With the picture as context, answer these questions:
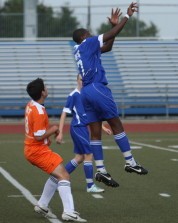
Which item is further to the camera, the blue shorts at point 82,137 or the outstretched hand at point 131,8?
the blue shorts at point 82,137

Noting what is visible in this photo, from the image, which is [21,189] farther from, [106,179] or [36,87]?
[36,87]

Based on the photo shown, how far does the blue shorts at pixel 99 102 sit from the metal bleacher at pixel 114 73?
20.9 meters

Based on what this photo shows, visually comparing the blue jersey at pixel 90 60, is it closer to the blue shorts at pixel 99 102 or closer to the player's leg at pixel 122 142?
the blue shorts at pixel 99 102

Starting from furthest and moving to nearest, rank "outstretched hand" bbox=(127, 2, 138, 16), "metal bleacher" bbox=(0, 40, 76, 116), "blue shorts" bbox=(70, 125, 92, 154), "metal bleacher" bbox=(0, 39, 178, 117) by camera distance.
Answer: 1. "metal bleacher" bbox=(0, 40, 76, 116)
2. "metal bleacher" bbox=(0, 39, 178, 117)
3. "blue shorts" bbox=(70, 125, 92, 154)
4. "outstretched hand" bbox=(127, 2, 138, 16)

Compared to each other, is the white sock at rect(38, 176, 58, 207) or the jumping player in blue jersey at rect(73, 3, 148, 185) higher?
the jumping player in blue jersey at rect(73, 3, 148, 185)

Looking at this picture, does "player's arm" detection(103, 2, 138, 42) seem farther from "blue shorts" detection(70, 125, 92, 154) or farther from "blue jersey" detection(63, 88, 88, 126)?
"blue shorts" detection(70, 125, 92, 154)

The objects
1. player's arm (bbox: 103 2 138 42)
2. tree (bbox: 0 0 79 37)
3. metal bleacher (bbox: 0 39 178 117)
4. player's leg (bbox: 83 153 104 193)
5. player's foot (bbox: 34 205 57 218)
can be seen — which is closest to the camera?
player's foot (bbox: 34 205 57 218)

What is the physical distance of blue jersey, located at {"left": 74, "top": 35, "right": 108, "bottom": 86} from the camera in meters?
11.7

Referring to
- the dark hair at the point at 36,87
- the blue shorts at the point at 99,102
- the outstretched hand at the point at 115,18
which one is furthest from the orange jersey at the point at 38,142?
the outstretched hand at the point at 115,18

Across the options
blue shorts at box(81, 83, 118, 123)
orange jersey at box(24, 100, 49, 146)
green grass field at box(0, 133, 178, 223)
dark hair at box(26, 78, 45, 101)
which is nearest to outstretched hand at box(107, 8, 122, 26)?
blue shorts at box(81, 83, 118, 123)

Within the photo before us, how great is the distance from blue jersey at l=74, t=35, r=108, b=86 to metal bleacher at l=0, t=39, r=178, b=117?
20.9 m

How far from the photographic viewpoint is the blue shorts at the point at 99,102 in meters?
11.8

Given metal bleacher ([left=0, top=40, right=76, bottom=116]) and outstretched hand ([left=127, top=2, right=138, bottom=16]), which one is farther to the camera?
metal bleacher ([left=0, top=40, right=76, bottom=116])

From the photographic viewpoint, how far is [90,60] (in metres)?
11.8
